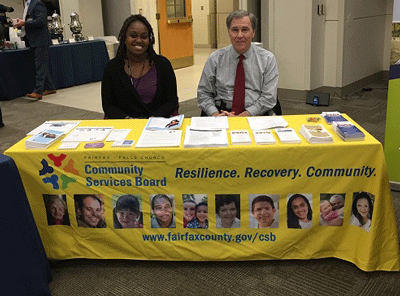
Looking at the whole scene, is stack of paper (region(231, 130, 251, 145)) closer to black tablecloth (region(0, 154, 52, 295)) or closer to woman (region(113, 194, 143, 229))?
woman (region(113, 194, 143, 229))

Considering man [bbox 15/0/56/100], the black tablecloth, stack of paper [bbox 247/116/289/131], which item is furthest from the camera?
man [bbox 15/0/56/100]

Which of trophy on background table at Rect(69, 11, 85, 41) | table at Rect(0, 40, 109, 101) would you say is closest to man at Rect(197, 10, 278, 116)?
table at Rect(0, 40, 109, 101)

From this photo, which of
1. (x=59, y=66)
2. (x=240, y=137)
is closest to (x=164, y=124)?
(x=240, y=137)

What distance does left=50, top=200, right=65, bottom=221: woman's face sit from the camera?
2043 millimetres

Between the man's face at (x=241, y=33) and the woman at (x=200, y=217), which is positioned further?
the man's face at (x=241, y=33)

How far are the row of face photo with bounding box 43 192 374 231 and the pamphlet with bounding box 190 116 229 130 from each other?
36cm

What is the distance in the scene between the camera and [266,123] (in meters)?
2.20

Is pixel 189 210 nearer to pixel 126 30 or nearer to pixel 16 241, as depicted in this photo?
pixel 16 241

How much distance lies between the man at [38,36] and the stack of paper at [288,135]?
5023 millimetres

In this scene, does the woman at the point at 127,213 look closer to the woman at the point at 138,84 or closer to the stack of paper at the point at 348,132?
the woman at the point at 138,84

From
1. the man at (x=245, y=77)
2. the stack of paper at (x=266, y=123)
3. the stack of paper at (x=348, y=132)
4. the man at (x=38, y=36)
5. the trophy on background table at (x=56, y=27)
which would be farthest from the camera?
the trophy on background table at (x=56, y=27)

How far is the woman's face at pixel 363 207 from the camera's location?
1936 millimetres

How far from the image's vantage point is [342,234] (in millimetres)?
2016

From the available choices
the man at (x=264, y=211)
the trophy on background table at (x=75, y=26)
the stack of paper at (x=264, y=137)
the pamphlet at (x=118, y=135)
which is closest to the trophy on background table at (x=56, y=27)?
the trophy on background table at (x=75, y=26)
